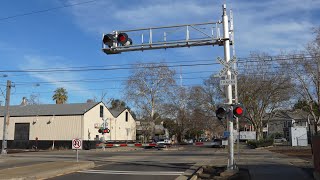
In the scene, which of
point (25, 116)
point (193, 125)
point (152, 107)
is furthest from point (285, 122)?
point (25, 116)

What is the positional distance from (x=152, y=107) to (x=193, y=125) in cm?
2589

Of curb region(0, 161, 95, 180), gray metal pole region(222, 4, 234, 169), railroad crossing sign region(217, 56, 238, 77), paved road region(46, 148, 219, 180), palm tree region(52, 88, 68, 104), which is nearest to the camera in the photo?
curb region(0, 161, 95, 180)

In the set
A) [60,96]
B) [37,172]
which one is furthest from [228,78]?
[60,96]

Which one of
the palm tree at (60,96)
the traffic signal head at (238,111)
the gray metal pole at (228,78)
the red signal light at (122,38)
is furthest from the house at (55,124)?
the traffic signal head at (238,111)

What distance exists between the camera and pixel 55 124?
199 feet

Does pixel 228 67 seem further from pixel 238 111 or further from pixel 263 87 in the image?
pixel 263 87

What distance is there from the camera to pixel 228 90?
17.3 meters

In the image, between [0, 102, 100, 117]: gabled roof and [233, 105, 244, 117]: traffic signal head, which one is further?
[0, 102, 100, 117]: gabled roof

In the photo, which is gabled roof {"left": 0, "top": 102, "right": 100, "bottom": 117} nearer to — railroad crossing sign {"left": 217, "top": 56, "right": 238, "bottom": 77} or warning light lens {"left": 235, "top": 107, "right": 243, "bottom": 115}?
railroad crossing sign {"left": 217, "top": 56, "right": 238, "bottom": 77}

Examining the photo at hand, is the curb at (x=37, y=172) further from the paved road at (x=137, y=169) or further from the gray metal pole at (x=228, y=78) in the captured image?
the gray metal pole at (x=228, y=78)

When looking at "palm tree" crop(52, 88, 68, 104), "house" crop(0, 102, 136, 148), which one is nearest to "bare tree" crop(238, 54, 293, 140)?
"house" crop(0, 102, 136, 148)

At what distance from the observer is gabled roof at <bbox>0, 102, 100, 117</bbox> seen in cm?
6059

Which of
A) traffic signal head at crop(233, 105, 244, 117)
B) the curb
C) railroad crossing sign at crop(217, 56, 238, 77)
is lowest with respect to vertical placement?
the curb

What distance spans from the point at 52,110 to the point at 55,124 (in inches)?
131
